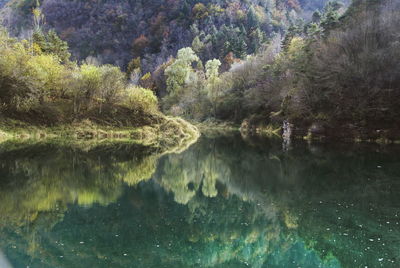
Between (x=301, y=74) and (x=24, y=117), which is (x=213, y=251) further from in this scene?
(x=301, y=74)

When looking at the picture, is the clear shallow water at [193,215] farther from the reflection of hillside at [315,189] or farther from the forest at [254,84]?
the forest at [254,84]

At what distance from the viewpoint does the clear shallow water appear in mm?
9484

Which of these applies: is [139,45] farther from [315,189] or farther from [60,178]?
[315,189]

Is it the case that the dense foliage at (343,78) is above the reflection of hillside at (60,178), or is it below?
above

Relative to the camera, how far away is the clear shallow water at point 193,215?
9.48 meters

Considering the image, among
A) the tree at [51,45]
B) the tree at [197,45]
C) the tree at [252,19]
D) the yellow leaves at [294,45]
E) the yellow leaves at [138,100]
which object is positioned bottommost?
the yellow leaves at [138,100]

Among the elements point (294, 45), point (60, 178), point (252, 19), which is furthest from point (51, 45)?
point (252, 19)

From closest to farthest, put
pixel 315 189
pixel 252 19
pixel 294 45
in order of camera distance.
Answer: pixel 315 189
pixel 294 45
pixel 252 19

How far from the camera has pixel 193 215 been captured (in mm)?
13328

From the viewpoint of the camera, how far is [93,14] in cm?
15525

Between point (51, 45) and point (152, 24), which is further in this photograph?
point (152, 24)

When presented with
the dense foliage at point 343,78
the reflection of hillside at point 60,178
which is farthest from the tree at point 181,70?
the reflection of hillside at point 60,178

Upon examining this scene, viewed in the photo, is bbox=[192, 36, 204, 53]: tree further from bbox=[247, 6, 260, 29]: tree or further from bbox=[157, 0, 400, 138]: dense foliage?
bbox=[157, 0, 400, 138]: dense foliage

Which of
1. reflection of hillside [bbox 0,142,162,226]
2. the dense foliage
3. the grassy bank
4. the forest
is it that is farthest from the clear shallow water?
the dense foliage
